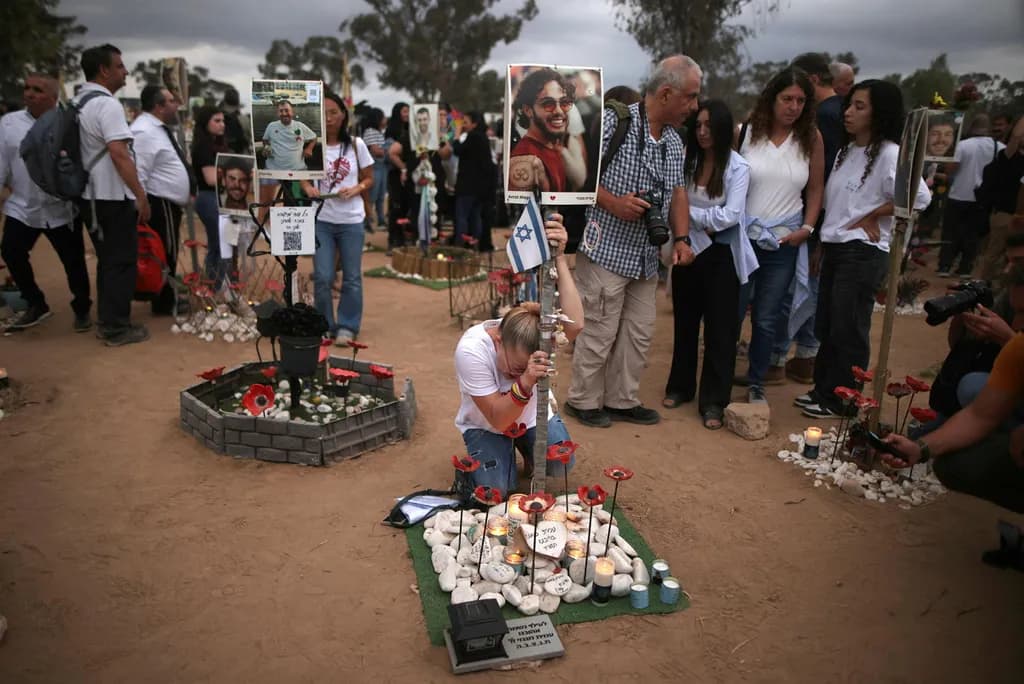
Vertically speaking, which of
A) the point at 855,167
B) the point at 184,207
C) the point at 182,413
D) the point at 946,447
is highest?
the point at 855,167

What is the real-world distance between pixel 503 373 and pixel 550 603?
1.00m

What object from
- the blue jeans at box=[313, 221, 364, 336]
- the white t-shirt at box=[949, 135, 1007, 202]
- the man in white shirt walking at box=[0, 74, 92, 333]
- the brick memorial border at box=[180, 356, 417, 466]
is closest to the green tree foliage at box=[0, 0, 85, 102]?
the man in white shirt walking at box=[0, 74, 92, 333]

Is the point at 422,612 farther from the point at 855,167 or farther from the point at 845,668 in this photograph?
the point at 855,167

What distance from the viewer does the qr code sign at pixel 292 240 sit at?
4430 mm

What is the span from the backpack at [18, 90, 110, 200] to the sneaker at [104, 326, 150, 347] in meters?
1.14

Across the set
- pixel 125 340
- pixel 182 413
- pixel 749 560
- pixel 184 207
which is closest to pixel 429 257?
pixel 184 207

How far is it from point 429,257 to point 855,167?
5.59m

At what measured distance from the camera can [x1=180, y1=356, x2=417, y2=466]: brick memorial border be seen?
12.0 feet

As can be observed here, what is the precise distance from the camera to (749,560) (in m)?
2.99

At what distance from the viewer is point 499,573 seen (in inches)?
106

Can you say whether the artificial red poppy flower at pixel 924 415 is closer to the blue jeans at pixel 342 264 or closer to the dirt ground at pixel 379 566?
the dirt ground at pixel 379 566

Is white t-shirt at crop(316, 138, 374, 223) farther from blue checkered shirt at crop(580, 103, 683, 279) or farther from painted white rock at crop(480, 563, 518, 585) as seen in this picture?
painted white rock at crop(480, 563, 518, 585)

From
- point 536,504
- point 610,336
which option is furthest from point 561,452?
point 610,336

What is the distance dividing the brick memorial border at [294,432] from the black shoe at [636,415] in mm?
1284
